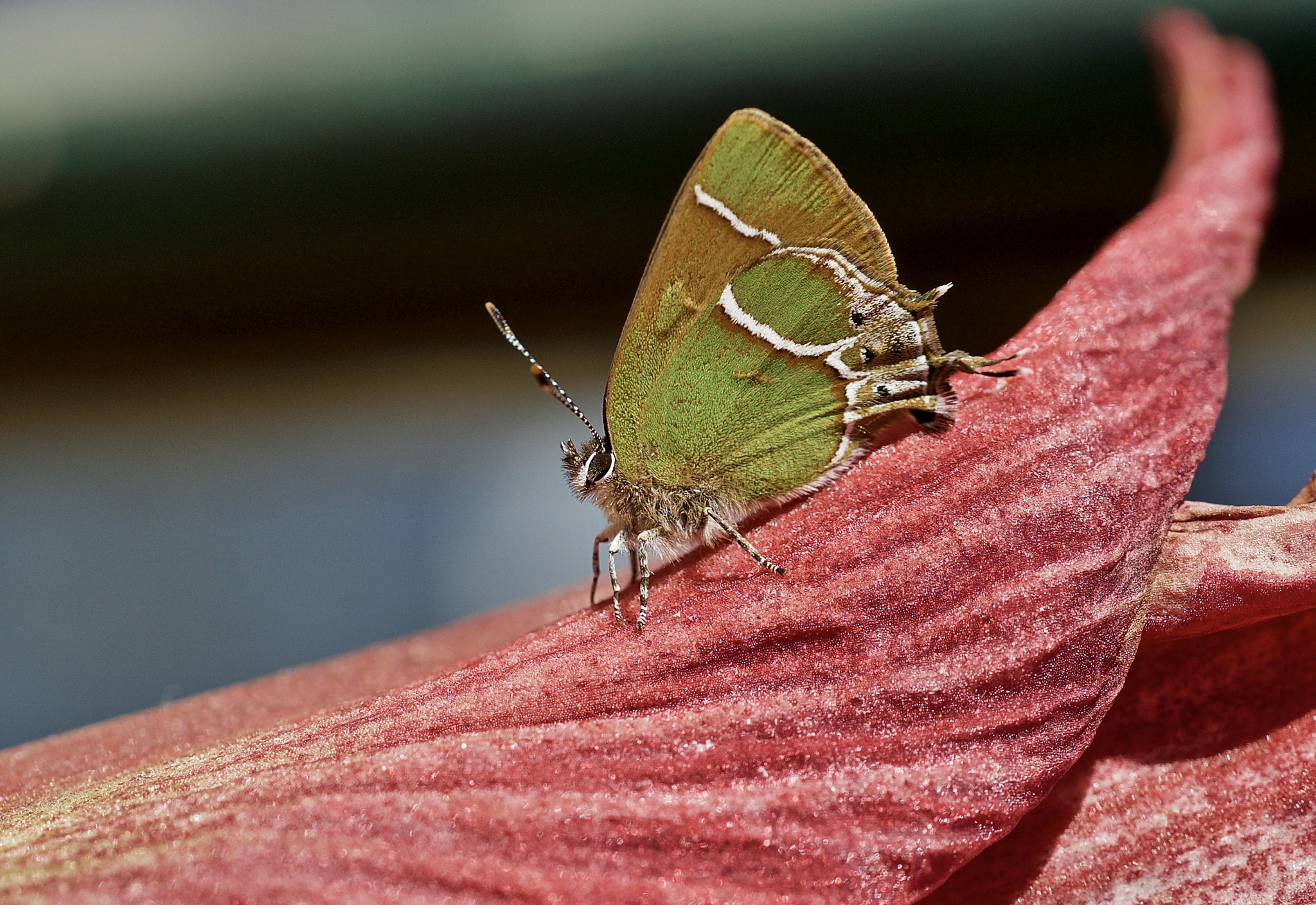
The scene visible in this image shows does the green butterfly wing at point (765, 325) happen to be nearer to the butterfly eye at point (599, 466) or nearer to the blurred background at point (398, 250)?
the butterfly eye at point (599, 466)

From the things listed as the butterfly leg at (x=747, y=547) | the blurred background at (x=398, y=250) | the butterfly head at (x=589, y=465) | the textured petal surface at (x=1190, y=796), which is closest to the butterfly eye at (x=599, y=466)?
the butterfly head at (x=589, y=465)

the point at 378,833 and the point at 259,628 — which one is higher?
the point at 378,833

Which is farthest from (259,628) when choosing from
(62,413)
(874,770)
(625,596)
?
(874,770)

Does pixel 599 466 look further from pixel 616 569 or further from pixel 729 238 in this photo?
pixel 729 238

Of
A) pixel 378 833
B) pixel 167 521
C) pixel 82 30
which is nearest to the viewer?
pixel 378 833

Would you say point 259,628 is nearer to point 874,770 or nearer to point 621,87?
point 621,87

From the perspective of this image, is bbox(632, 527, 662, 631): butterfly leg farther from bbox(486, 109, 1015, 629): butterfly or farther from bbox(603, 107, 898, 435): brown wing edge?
bbox(603, 107, 898, 435): brown wing edge
